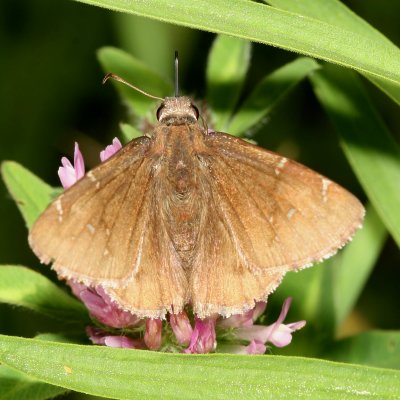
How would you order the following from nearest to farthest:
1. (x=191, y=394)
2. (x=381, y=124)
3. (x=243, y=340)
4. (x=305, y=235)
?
1. (x=191, y=394)
2. (x=305, y=235)
3. (x=243, y=340)
4. (x=381, y=124)

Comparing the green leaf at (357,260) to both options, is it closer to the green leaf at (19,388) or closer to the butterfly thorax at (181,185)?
the butterfly thorax at (181,185)

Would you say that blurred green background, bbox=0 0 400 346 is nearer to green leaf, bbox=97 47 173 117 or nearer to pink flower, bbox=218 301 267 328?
green leaf, bbox=97 47 173 117

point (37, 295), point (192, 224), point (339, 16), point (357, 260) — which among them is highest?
point (339, 16)

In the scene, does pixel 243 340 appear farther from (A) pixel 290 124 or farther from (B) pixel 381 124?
(A) pixel 290 124

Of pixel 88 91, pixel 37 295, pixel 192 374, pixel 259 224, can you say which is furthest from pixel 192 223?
pixel 88 91

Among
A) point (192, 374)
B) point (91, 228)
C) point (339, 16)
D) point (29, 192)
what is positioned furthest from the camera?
point (29, 192)

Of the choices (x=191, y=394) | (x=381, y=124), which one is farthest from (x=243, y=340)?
(x=381, y=124)

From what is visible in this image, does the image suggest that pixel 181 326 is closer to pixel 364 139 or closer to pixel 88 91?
pixel 364 139
